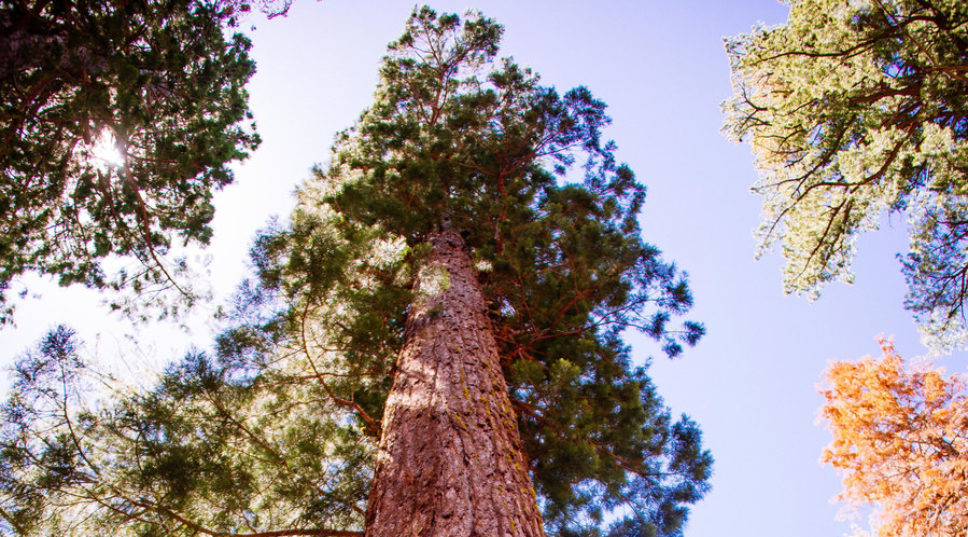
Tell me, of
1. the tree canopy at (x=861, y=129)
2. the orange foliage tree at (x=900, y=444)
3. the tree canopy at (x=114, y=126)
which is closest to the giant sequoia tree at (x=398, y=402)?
the tree canopy at (x=114, y=126)

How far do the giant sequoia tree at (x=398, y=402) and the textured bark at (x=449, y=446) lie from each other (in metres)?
0.01

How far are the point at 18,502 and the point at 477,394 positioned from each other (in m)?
3.14

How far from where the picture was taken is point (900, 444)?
7609 millimetres

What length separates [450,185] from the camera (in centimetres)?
673

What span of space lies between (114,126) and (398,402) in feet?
11.4

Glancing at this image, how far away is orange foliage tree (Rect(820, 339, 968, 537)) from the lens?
6562 mm

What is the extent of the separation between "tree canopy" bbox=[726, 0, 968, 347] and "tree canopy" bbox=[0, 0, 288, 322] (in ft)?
22.4

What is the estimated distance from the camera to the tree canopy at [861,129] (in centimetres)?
518

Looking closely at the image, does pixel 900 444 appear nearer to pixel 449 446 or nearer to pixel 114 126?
pixel 449 446

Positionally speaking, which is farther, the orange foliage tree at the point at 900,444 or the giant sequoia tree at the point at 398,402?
the orange foliage tree at the point at 900,444

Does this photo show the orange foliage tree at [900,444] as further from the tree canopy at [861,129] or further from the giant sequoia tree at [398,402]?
the giant sequoia tree at [398,402]

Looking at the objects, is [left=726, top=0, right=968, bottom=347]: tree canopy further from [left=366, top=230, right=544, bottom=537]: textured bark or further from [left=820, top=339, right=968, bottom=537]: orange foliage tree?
[left=366, top=230, right=544, bottom=537]: textured bark

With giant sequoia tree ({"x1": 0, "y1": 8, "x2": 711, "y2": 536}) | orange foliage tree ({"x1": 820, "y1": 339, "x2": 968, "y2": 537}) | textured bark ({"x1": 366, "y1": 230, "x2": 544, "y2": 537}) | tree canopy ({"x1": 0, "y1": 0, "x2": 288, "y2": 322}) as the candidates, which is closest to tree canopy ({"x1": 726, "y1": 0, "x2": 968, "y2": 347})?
orange foliage tree ({"x1": 820, "y1": 339, "x2": 968, "y2": 537})

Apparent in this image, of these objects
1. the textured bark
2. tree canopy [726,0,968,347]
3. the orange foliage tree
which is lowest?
the textured bark
